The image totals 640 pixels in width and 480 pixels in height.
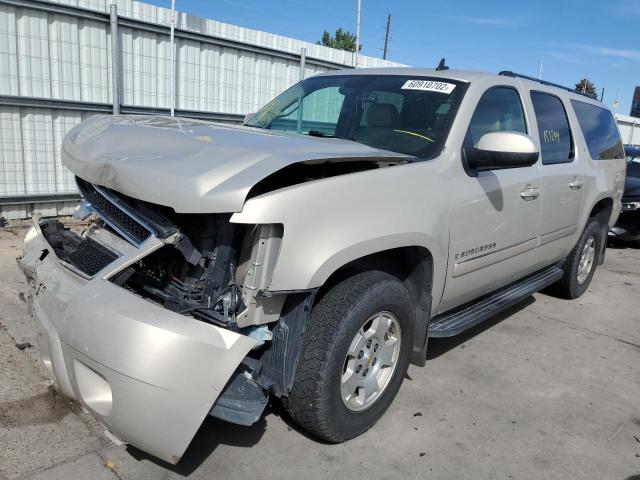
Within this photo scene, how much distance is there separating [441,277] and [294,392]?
1.13 m

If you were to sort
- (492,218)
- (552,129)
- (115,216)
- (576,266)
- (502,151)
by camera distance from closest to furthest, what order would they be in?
(115,216) → (502,151) → (492,218) → (552,129) → (576,266)

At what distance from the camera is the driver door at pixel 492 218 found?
3162 millimetres

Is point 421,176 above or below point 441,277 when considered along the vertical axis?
above

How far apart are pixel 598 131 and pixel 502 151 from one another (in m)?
2.84

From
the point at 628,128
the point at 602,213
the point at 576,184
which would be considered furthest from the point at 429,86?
the point at 628,128

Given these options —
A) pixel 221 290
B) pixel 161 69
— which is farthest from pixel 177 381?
pixel 161 69

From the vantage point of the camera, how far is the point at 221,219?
227 cm

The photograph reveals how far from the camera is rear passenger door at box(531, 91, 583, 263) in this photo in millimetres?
4094

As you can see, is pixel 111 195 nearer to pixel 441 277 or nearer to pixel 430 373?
pixel 441 277

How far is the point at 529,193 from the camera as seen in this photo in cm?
376

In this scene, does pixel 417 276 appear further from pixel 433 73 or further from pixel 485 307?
pixel 433 73

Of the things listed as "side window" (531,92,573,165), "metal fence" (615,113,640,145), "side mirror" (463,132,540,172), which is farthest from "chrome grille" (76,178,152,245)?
"metal fence" (615,113,640,145)

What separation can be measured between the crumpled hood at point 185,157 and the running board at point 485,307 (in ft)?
3.97

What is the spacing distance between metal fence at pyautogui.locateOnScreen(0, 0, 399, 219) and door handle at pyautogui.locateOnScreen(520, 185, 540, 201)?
5.72 metres
